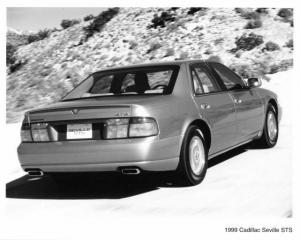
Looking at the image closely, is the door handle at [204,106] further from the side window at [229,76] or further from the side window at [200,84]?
the side window at [229,76]

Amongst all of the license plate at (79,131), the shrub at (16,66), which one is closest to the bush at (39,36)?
the shrub at (16,66)

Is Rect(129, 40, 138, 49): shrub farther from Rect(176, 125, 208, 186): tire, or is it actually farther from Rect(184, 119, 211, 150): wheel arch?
Rect(176, 125, 208, 186): tire

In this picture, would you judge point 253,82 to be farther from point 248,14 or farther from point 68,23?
point 68,23

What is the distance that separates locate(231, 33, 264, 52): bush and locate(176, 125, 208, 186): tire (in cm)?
2116

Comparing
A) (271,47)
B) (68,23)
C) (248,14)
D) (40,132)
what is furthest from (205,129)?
(68,23)

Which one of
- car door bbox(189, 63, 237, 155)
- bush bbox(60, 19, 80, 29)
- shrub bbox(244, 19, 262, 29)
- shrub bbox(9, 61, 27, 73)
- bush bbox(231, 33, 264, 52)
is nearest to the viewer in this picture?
car door bbox(189, 63, 237, 155)

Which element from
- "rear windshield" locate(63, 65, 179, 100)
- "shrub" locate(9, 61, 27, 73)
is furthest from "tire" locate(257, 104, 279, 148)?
"shrub" locate(9, 61, 27, 73)

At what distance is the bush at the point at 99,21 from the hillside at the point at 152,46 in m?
0.29

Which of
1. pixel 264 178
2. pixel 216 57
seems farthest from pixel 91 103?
pixel 216 57

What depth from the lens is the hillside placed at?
26.3 metres

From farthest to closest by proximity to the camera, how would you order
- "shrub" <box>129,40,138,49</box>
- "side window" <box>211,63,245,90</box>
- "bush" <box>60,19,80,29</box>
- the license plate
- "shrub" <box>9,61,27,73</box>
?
"bush" <box>60,19,80,29</box>, "shrub" <box>9,61,27,73</box>, "shrub" <box>129,40,138,49</box>, "side window" <box>211,63,245,90</box>, the license plate

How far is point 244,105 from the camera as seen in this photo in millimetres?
8273

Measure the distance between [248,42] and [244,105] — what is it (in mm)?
20310

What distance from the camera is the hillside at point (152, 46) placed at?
26344 millimetres
